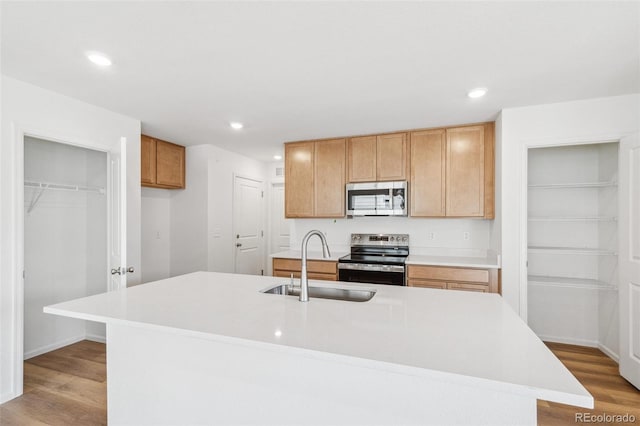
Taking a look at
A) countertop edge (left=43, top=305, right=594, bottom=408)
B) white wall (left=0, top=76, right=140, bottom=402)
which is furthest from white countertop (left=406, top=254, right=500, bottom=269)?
white wall (left=0, top=76, right=140, bottom=402)

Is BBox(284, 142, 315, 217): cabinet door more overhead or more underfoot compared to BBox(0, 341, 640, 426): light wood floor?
more overhead

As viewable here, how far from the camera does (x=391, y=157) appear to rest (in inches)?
149

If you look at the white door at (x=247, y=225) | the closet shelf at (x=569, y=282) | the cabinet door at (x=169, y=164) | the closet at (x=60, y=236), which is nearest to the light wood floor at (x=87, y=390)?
the closet at (x=60, y=236)

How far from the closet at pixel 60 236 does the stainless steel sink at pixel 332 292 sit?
2.27m

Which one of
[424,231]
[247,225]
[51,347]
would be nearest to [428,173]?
[424,231]

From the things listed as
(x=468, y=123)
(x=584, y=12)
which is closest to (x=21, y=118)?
(x=584, y=12)

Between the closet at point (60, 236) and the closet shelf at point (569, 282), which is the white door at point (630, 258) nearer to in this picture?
the closet shelf at point (569, 282)

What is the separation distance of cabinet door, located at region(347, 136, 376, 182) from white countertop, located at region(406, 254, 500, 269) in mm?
1086

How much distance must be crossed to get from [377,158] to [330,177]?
2.08 ft

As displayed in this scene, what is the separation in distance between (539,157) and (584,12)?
219cm

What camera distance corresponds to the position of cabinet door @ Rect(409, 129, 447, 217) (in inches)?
140

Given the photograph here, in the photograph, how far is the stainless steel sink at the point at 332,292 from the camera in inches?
79.7

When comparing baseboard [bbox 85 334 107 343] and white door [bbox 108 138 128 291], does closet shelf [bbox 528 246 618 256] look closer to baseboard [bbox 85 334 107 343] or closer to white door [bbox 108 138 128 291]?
white door [bbox 108 138 128 291]

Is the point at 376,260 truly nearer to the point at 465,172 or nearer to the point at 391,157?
the point at 391,157
